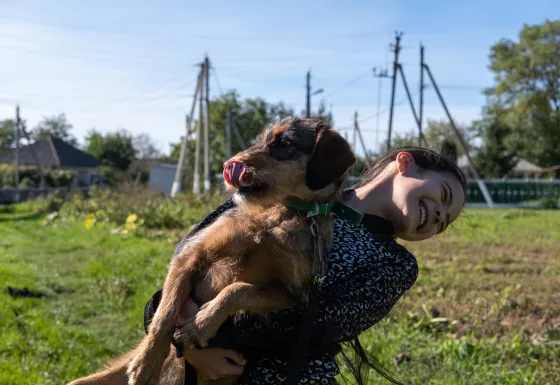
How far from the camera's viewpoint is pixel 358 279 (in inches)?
87.4

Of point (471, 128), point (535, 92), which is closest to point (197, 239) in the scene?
point (535, 92)

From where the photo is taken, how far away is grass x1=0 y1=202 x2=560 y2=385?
17.0 ft

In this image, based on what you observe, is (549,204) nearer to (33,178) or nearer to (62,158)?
(33,178)

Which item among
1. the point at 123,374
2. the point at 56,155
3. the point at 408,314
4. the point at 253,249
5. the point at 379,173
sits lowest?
the point at 56,155

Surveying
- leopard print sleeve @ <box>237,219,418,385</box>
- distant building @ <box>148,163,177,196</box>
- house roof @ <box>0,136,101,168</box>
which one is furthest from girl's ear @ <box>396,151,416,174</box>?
house roof @ <box>0,136,101,168</box>

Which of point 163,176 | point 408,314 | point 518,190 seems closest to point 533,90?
point 518,190

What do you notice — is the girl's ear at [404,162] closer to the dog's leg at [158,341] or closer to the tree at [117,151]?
the dog's leg at [158,341]

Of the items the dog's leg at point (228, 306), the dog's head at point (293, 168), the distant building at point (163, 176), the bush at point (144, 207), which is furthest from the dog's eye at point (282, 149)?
the distant building at point (163, 176)

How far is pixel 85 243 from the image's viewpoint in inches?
569

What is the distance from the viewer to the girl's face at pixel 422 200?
2582 millimetres

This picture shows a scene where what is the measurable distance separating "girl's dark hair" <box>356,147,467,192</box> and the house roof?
2329 inches

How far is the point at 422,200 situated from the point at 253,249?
2.62ft

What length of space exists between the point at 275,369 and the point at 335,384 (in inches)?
10.0

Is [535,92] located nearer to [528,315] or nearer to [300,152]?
[528,315]
